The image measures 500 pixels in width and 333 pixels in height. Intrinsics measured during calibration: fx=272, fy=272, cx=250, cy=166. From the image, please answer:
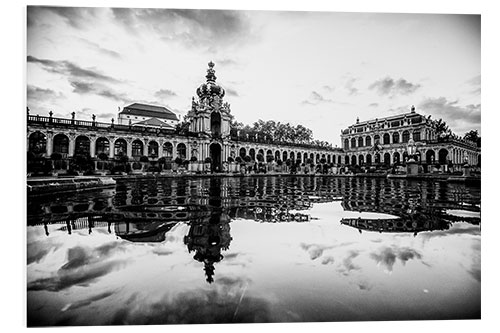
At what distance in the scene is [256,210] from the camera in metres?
4.41

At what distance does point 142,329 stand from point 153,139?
2060 cm

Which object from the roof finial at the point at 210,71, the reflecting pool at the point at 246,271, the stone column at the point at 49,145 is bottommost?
the reflecting pool at the point at 246,271

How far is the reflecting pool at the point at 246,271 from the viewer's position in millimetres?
1759

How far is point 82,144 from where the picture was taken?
57.0ft

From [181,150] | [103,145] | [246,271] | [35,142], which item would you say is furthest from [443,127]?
[103,145]

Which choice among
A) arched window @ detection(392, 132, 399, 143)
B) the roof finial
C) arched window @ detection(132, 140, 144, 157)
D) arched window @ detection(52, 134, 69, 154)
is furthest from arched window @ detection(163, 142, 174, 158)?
arched window @ detection(392, 132, 399, 143)

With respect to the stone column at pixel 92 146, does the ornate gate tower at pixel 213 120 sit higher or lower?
higher

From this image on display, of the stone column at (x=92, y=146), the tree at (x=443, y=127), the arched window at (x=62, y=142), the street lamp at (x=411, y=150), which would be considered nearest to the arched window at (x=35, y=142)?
the tree at (x=443, y=127)

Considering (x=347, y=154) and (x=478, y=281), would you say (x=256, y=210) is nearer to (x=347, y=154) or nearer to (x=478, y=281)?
(x=478, y=281)

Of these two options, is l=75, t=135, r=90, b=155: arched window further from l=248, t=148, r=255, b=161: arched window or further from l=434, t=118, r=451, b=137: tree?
l=434, t=118, r=451, b=137: tree

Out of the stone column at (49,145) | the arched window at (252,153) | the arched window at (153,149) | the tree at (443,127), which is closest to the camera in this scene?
the tree at (443,127)

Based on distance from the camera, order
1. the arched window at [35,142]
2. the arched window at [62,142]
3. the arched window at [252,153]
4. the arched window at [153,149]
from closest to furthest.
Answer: the arched window at [35,142] → the arched window at [62,142] → the arched window at [153,149] → the arched window at [252,153]

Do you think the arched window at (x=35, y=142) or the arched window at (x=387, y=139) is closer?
the arched window at (x=35, y=142)

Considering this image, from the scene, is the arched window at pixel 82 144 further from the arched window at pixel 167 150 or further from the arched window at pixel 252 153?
the arched window at pixel 252 153
